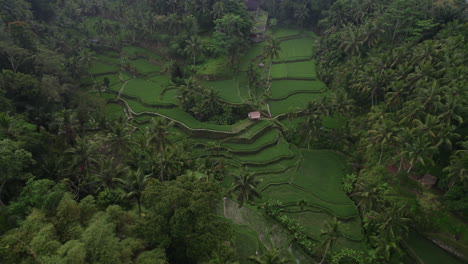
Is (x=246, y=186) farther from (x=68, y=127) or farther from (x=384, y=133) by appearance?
Answer: (x=68, y=127)

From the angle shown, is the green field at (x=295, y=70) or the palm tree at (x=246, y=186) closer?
the palm tree at (x=246, y=186)

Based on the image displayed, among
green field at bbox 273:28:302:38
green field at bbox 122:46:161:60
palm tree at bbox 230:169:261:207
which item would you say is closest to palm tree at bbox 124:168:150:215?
palm tree at bbox 230:169:261:207

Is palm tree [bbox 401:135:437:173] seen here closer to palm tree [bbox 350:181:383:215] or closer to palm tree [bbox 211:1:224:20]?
palm tree [bbox 350:181:383:215]

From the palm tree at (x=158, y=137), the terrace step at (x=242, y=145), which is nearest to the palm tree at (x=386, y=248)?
the terrace step at (x=242, y=145)

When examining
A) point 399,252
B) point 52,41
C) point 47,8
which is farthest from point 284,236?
point 47,8

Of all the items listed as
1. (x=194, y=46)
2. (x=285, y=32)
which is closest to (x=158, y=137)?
(x=194, y=46)

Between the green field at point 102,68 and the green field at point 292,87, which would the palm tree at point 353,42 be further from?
the green field at point 102,68
